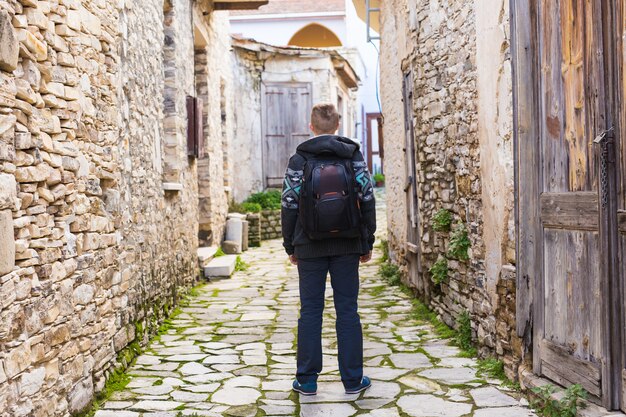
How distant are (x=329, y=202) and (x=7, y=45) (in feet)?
6.18

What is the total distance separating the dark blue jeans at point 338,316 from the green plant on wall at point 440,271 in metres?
2.02

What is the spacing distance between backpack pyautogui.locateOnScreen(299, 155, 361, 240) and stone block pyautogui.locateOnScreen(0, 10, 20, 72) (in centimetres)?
175

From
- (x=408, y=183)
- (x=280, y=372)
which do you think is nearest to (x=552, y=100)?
(x=280, y=372)

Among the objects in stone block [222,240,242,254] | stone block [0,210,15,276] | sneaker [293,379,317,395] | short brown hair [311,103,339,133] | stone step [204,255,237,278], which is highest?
short brown hair [311,103,339,133]

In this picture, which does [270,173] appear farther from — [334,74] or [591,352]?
[591,352]

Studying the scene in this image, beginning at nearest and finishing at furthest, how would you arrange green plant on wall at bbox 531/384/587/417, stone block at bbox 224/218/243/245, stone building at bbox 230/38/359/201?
green plant on wall at bbox 531/384/587/417
stone block at bbox 224/218/243/245
stone building at bbox 230/38/359/201

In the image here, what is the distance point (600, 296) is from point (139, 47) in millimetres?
4128

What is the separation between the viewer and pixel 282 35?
74.4ft

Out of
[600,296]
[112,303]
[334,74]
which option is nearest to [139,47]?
[112,303]

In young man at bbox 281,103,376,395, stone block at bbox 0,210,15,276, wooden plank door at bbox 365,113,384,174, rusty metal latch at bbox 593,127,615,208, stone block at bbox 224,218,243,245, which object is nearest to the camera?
stone block at bbox 0,210,15,276

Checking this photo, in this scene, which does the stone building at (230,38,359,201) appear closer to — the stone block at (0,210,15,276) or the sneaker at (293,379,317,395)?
the sneaker at (293,379,317,395)

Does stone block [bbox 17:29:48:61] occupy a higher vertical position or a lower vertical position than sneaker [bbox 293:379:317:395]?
higher

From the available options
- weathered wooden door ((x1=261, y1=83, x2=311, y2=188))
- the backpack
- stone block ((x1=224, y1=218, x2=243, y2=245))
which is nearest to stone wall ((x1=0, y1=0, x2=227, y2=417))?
the backpack

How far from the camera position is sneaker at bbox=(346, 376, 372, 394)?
4.45 metres
